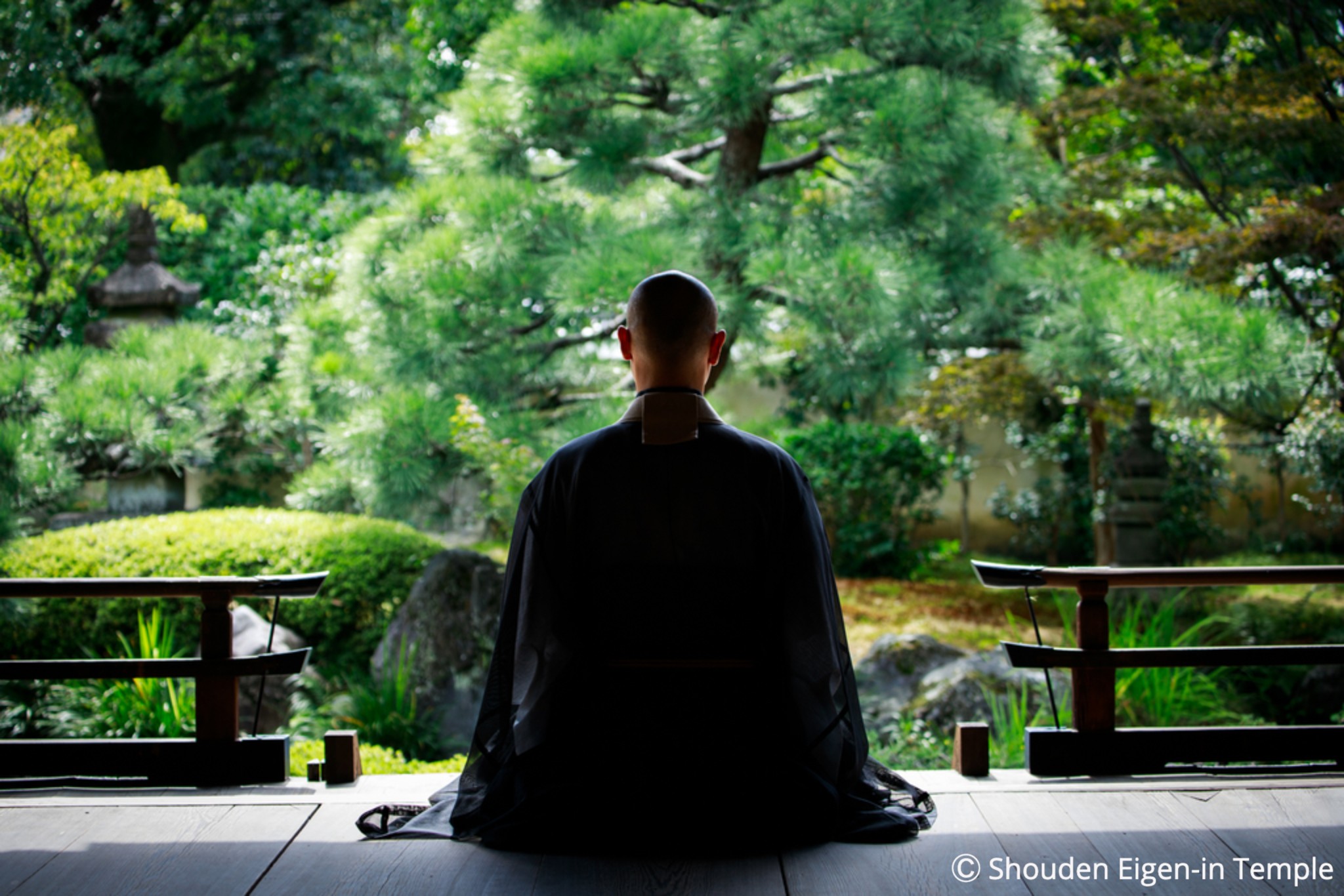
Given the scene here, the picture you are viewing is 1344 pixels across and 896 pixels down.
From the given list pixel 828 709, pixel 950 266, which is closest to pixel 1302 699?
pixel 950 266

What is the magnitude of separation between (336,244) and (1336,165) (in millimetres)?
5934

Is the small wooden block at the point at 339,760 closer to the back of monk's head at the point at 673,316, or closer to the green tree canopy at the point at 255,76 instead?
the back of monk's head at the point at 673,316

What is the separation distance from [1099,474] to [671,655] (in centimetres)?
502

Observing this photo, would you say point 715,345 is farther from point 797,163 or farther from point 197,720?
point 797,163

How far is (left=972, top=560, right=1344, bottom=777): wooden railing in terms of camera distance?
7.56 feet

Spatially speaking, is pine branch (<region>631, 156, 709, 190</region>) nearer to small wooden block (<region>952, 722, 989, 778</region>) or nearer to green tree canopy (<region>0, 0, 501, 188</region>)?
small wooden block (<region>952, 722, 989, 778</region>)

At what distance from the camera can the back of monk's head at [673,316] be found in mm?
1964

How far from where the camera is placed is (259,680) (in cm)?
427

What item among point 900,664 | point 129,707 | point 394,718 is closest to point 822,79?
point 900,664

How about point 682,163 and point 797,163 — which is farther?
point 682,163

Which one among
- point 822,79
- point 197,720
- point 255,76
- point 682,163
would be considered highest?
point 255,76

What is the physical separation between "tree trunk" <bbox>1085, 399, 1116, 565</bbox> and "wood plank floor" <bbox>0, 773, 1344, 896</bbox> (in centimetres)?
349

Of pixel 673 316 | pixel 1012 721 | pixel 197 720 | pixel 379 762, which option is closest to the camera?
pixel 673 316

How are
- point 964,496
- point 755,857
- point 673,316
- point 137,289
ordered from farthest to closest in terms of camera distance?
point 964,496
point 137,289
point 673,316
point 755,857
